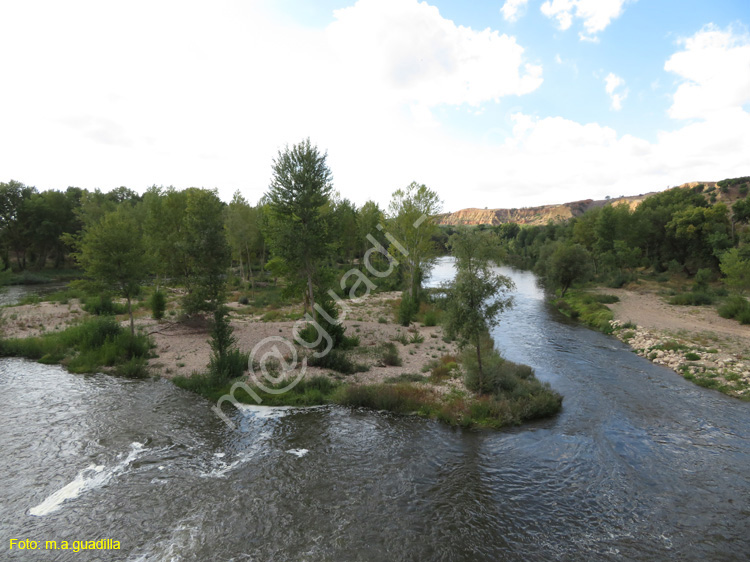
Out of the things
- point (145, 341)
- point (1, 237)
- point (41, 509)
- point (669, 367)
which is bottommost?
point (669, 367)

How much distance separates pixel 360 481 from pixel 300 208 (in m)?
15.3

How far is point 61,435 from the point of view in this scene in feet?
43.3

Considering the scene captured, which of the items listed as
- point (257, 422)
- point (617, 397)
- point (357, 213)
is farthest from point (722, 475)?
point (357, 213)

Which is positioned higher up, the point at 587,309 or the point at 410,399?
the point at 410,399

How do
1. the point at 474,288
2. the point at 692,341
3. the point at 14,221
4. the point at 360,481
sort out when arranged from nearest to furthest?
the point at 360,481, the point at 474,288, the point at 692,341, the point at 14,221

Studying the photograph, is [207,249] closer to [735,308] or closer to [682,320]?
[682,320]

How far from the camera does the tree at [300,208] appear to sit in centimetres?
2152

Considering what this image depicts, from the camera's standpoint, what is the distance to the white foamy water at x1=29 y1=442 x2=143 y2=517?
31.8 feet

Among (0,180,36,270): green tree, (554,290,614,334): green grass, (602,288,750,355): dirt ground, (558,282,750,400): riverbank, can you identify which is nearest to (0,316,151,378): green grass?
(558,282,750,400): riverbank

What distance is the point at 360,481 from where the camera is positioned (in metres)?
11.4

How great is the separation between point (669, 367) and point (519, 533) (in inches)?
796

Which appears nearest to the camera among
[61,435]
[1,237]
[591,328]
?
[61,435]

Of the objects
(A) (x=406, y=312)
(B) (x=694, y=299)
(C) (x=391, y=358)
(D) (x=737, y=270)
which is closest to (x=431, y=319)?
(A) (x=406, y=312)

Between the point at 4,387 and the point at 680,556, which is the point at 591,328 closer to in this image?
the point at 680,556
